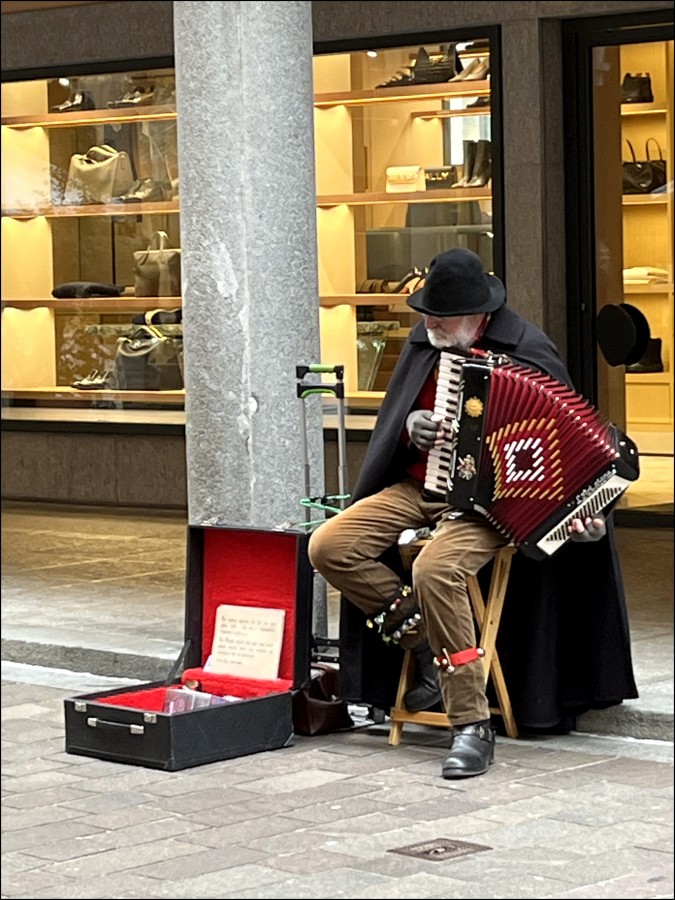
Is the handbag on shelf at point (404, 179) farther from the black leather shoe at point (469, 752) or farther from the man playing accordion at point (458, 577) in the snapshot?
the black leather shoe at point (469, 752)

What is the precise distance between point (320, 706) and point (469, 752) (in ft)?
2.38

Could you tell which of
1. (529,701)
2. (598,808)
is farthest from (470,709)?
(598,808)

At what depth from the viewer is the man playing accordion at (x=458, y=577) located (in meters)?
6.14

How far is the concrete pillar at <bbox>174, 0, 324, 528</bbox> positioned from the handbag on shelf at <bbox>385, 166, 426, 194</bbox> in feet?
10.3

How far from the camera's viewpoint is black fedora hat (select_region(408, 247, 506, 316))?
6188 millimetres

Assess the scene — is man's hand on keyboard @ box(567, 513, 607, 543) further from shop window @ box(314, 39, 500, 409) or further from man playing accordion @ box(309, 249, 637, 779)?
shop window @ box(314, 39, 500, 409)

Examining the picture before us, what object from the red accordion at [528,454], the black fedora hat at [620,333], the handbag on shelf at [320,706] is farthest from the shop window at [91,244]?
the red accordion at [528,454]

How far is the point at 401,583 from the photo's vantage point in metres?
6.37

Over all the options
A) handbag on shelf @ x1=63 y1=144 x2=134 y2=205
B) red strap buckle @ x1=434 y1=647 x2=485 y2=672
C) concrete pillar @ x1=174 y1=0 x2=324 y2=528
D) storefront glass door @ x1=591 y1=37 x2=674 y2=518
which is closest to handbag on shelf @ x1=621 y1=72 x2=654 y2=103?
storefront glass door @ x1=591 y1=37 x2=674 y2=518

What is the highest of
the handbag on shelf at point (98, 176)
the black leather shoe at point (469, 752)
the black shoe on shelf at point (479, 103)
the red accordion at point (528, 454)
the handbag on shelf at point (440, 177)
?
the black shoe on shelf at point (479, 103)

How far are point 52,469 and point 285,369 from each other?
210 inches

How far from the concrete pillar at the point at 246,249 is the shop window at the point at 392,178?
2.92 m

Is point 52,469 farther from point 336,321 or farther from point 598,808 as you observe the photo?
point 598,808

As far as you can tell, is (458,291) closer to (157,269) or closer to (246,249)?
(246,249)
